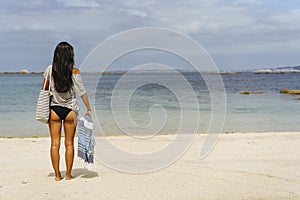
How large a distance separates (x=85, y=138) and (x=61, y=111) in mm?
600

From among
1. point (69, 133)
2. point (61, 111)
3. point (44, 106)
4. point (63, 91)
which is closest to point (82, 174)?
point (69, 133)

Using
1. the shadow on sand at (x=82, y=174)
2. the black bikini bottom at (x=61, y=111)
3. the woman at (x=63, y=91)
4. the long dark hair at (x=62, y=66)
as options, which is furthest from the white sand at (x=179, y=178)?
the long dark hair at (x=62, y=66)

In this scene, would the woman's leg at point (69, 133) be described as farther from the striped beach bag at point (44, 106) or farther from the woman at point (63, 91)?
the striped beach bag at point (44, 106)

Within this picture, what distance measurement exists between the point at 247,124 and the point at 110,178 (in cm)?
1171

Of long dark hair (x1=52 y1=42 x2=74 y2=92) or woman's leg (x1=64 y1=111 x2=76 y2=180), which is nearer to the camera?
long dark hair (x1=52 y1=42 x2=74 y2=92)

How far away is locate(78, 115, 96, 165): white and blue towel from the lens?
19.5 feet

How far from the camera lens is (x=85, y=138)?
5984 millimetres

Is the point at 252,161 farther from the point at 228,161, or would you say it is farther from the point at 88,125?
the point at 88,125

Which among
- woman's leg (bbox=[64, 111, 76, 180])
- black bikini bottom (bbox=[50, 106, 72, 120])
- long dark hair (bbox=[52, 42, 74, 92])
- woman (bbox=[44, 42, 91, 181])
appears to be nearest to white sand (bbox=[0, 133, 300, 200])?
woman's leg (bbox=[64, 111, 76, 180])

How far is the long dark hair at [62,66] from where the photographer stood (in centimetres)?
547

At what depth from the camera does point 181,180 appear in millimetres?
6020

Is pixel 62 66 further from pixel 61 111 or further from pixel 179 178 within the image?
pixel 179 178

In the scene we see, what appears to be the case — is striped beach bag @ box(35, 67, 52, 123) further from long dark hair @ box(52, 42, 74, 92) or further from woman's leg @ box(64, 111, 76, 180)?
woman's leg @ box(64, 111, 76, 180)

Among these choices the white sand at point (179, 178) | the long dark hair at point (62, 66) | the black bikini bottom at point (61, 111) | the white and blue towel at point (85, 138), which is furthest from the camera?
the white and blue towel at point (85, 138)
